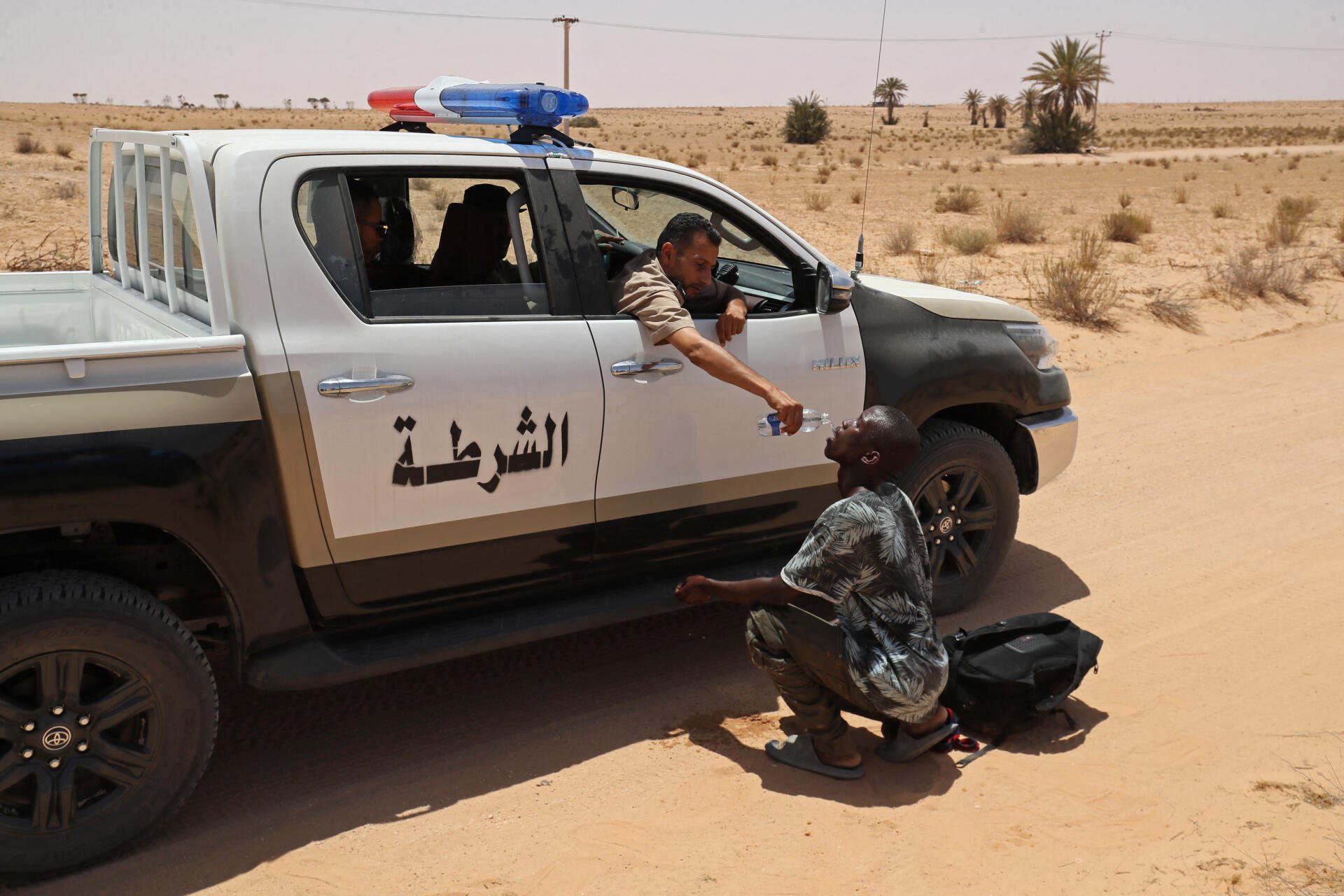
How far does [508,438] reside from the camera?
3.85 meters

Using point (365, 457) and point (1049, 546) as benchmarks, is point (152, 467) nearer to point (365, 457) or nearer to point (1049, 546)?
point (365, 457)

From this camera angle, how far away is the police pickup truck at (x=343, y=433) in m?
3.22

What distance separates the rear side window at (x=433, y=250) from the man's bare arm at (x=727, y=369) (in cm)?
50

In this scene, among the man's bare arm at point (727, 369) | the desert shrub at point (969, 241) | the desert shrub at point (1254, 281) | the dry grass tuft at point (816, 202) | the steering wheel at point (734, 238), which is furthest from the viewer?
the dry grass tuft at point (816, 202)

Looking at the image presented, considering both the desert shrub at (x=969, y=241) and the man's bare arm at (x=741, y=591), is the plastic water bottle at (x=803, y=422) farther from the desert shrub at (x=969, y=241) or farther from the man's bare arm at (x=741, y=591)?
the desert shrub at (x=969, y=241)

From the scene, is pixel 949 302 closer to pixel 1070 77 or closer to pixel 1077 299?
pixel 1077 299

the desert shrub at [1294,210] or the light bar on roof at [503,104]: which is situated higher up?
the light bar on roof at [503,104]

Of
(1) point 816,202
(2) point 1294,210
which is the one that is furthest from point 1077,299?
(1) point 816,202

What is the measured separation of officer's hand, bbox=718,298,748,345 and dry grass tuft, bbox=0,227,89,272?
770 cm

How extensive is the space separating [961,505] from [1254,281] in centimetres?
1009

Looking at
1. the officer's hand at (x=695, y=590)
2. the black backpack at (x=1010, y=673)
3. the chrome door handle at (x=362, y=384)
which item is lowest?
the black backpack at (x=1010, y=673)

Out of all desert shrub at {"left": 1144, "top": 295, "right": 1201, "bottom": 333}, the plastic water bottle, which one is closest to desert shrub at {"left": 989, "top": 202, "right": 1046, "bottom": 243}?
desert shrub at {"left": 1144, "top": 295, "right": 1201, "bottom": 333}

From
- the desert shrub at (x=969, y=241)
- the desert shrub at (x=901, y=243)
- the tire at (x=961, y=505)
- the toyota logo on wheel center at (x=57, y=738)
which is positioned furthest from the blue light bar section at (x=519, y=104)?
the desert shrub at (x=969, y=241)

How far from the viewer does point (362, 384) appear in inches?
139
